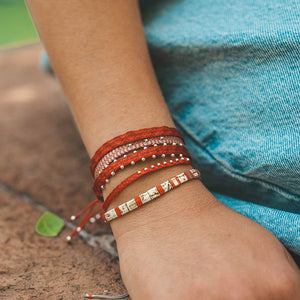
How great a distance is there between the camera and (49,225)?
753 mm

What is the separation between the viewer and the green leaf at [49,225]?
0.74 meters

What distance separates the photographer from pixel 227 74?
2.18ft

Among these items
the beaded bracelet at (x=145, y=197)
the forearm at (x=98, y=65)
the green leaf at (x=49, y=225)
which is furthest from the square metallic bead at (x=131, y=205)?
the green leaf at (x=49, y=225)

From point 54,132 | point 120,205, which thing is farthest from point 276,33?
point 54,132

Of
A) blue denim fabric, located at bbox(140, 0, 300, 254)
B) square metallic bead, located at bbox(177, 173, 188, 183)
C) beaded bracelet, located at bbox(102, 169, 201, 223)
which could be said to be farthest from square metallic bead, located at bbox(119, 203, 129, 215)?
blue denim fabric, located at bbox(140, 0, 300, 254)

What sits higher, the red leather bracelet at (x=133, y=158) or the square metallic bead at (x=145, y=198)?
the red leather bracelet at (x=133, y=158)

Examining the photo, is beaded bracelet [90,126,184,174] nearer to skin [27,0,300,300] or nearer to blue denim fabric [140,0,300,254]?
skin [27,0,300,300]

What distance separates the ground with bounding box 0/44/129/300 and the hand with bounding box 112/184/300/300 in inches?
4.4

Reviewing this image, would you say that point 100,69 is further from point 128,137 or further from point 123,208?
point 123,208

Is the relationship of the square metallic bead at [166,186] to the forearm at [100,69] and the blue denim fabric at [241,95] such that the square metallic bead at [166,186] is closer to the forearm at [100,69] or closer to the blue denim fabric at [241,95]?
the forearm at [100,69]

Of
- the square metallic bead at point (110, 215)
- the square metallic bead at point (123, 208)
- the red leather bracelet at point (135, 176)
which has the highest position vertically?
the red leather bracelet at point (135, 176)

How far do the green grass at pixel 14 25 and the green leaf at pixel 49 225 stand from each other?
115 inches

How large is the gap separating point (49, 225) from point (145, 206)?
0.30 meters

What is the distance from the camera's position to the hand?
0.47 m
